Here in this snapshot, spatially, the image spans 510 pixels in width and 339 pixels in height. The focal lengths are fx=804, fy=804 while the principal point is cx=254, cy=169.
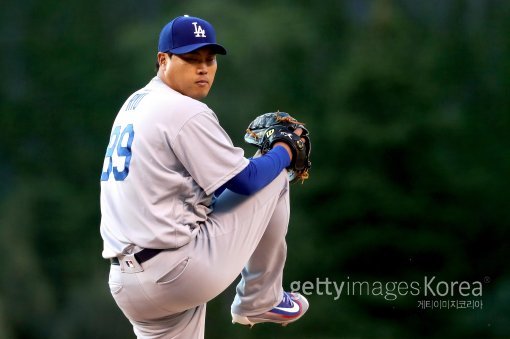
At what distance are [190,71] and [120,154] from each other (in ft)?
0.84

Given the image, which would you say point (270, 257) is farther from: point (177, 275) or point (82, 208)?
point (82, 208)

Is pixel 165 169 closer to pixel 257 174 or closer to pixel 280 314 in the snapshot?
pixel 257 174

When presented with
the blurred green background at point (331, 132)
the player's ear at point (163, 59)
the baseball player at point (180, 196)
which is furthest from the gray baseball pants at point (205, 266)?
the blurred green background at point (331, 132)

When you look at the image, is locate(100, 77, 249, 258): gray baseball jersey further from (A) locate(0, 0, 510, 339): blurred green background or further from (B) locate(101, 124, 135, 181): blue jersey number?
(A) locate(0, 0, 510, 339): blurred green background

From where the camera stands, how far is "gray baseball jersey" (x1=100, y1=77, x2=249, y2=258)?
1.76 meters

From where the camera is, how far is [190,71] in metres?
1.88

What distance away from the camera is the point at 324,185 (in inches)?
271

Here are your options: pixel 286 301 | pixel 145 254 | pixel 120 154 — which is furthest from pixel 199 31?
pixel 286 301

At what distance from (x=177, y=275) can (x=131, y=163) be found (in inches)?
10.6

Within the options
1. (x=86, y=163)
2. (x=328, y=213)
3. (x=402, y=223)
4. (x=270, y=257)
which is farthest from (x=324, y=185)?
(x=270, y=257)

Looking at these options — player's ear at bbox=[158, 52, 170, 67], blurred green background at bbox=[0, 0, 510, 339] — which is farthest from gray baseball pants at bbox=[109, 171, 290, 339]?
Result: blurred green background at bbox=[0, 0, 510, 339]

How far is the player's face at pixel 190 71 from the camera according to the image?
6.14ft

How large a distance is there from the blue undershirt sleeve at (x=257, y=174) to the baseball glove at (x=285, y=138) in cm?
7

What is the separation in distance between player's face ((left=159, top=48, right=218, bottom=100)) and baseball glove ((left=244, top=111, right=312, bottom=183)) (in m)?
0.22
